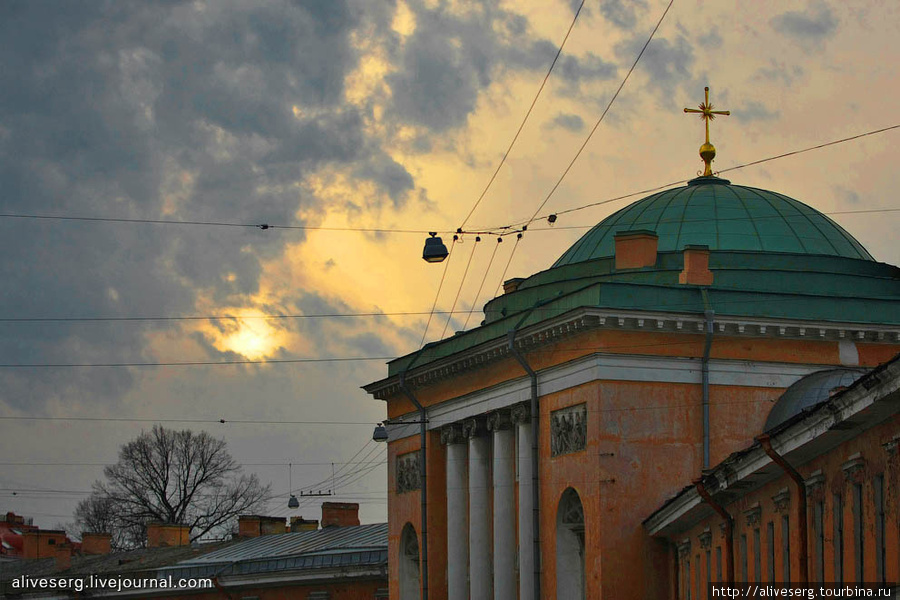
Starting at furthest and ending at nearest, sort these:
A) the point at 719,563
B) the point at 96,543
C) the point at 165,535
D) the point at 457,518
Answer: the point at 96,543 → the point at 165,535 → the point at 457,518 → the point at 719,563

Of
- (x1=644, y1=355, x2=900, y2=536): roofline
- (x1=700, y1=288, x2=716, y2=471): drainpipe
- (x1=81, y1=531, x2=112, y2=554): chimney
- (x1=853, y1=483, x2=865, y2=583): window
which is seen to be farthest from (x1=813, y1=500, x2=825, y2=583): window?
(x1=81, y1=531, x2=112, y2=554): chimney

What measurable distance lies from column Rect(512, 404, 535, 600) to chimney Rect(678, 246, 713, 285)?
12.4 feet

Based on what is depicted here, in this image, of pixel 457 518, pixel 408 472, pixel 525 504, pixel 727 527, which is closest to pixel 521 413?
pixel 525 504

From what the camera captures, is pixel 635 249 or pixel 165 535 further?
pixel 165 535

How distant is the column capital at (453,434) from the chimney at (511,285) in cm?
336

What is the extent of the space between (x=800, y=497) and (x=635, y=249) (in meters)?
12.4

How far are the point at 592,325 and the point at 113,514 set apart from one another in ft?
144

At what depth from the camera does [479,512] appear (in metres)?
34.1

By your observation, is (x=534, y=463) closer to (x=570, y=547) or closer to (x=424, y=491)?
(x=570, y=547)

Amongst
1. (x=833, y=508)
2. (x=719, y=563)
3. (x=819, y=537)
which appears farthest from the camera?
(x=719, y=563)

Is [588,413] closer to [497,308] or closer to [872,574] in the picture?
[497,308]

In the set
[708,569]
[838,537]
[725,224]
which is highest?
[725,224]

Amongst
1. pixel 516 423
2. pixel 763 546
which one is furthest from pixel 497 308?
pixel 763 546

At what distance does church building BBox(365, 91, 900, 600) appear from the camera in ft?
79.7
